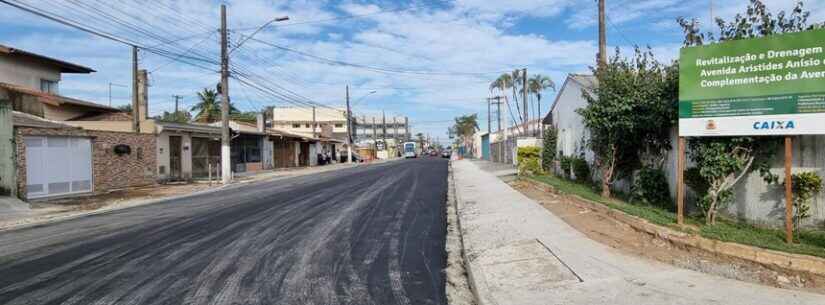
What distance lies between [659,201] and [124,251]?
10.9 m

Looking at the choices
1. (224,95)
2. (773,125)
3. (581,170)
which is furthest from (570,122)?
(224,95)


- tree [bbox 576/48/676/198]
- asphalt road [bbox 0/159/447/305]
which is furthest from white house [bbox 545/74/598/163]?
asphalt road [bbox 0/159/447/305]

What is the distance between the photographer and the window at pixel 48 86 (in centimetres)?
2920

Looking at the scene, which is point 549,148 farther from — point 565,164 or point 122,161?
point 122,161

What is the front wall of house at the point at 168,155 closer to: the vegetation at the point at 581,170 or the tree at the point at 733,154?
the vegetation at the point at 581,170

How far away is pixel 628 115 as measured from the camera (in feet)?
39.8

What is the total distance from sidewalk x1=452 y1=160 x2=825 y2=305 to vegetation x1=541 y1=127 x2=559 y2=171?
15.3m

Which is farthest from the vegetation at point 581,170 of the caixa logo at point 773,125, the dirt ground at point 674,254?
the caixa logo at point 773,125

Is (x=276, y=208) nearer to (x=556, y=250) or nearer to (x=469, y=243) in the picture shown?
(x=469, y=243)

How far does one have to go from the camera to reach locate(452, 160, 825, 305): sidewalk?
4.98 m

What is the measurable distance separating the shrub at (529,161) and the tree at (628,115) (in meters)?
9.54

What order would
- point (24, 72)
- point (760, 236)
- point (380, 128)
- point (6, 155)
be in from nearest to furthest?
point (760, 236) → point (6, 155) → point (24, 72) → point (380, 128)

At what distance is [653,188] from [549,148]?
12.6m

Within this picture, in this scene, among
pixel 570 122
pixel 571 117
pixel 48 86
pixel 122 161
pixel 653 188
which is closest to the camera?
pixel 653 188
